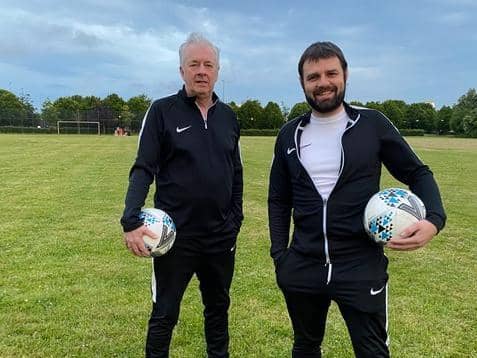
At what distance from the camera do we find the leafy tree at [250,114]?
93312 millimetres

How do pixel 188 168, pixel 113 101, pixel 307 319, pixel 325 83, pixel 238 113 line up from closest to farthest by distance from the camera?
pixel 325 83 → pixel 307 319 → pixel 188 168 → pixel 238 113 → pixel 113 101

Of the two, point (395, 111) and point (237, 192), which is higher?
point (395, 111)

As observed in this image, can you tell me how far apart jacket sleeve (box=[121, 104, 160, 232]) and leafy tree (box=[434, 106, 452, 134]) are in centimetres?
11594

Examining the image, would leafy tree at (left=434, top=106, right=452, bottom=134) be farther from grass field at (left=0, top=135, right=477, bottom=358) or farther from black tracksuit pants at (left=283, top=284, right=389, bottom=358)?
black tracksuit pants at (left=283, top=284, right=389, bottom=358)

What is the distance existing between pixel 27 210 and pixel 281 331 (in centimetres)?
794

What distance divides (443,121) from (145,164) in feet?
389

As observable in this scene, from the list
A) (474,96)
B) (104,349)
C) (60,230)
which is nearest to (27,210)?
(60,230)

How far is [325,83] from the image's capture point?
280 centimetres

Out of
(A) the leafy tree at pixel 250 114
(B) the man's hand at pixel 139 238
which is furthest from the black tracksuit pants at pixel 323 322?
(A) the leafy tree at pixel 250 114

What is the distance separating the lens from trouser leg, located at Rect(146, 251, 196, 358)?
3.40 metres

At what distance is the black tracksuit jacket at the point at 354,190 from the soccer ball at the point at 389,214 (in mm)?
65

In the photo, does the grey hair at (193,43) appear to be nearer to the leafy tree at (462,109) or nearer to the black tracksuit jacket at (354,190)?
the black tracksuit jacket at (354,190)

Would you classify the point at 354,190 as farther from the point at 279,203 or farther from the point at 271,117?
the point at 271,117

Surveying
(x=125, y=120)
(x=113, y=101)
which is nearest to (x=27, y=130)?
(x=125, y=120)
